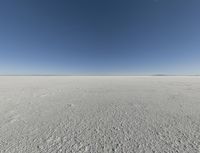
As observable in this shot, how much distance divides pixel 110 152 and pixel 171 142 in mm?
1360

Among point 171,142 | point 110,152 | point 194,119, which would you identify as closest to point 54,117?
point 110,152

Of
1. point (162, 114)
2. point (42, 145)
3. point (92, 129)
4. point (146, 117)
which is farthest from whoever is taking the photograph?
point (162, 114)

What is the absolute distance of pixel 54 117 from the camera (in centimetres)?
351

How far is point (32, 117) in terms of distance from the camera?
11.4ft

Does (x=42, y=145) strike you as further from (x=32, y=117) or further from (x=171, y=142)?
(x=171, y=142)

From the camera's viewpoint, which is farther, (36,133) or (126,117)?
(126,117)

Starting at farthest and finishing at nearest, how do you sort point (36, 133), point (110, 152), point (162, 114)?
1. point (162, 114)
2. point (36, 133)
3. point (110, 152)

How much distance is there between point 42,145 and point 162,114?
149 inches

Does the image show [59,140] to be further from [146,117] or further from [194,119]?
[194,119]

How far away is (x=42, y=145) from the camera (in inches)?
82.7

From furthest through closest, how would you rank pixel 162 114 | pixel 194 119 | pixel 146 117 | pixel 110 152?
pixel 162 114 → pixel 146 117 → pixel 194 119 → pixel 110 152

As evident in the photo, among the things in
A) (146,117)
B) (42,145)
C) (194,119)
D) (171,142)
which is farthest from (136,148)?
(194,119)

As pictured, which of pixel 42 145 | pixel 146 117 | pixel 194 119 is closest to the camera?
pixel 42 145

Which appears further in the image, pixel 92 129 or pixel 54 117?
pixel 54 117
